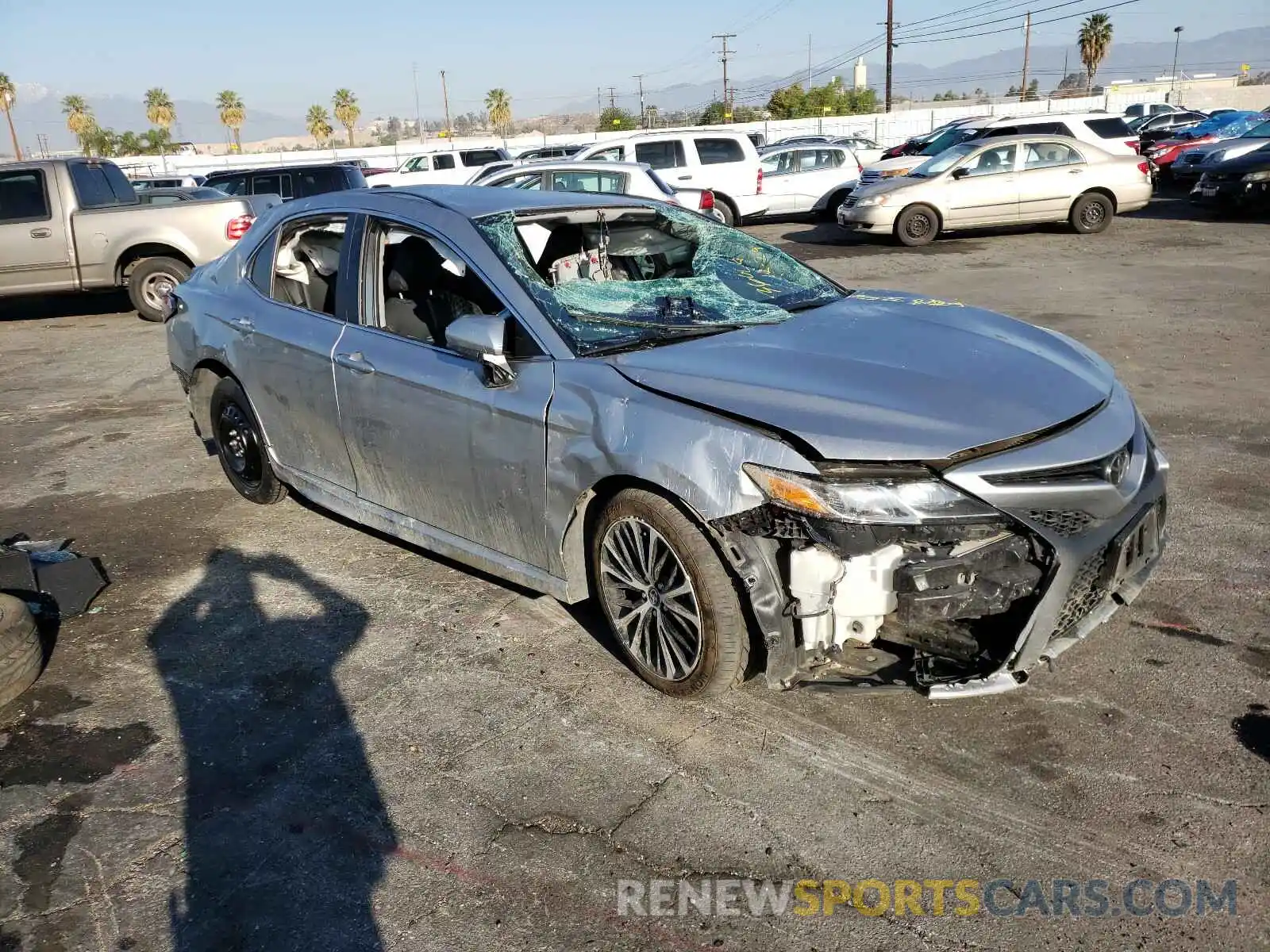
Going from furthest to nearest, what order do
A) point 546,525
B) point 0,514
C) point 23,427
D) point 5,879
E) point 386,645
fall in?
point 23,427 → point 0,514 → point 386,645 → point 546,525 → point 5,879

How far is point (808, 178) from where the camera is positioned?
2009 cm

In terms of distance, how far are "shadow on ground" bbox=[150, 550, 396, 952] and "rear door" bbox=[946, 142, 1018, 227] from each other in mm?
14328

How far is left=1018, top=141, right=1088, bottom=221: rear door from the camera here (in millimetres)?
16469

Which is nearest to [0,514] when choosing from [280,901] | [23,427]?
→ [23,427]

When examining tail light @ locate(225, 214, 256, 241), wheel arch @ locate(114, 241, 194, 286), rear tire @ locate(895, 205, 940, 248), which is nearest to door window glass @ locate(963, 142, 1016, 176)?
rear tire @ locate(895, 205, 940, 248)

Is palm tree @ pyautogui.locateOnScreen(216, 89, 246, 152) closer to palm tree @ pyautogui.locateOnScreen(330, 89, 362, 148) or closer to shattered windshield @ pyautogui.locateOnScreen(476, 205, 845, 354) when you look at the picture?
palm tree @ pyautogui.locateOnScreen(330, 89, 362, 148)

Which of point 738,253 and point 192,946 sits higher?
point 738,253

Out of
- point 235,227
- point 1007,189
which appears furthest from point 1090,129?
point 235,227

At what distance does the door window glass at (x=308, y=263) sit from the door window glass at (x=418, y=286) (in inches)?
15.5

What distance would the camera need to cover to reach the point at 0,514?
597 centimetres

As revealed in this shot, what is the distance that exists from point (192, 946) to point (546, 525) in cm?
171

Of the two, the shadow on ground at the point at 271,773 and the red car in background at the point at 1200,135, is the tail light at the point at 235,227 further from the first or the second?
the red car in background at the point at 1200,135

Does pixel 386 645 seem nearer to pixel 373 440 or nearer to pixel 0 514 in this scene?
pixel 373 440

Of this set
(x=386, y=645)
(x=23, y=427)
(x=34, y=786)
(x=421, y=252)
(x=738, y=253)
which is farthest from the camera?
(x=23, y=427)
